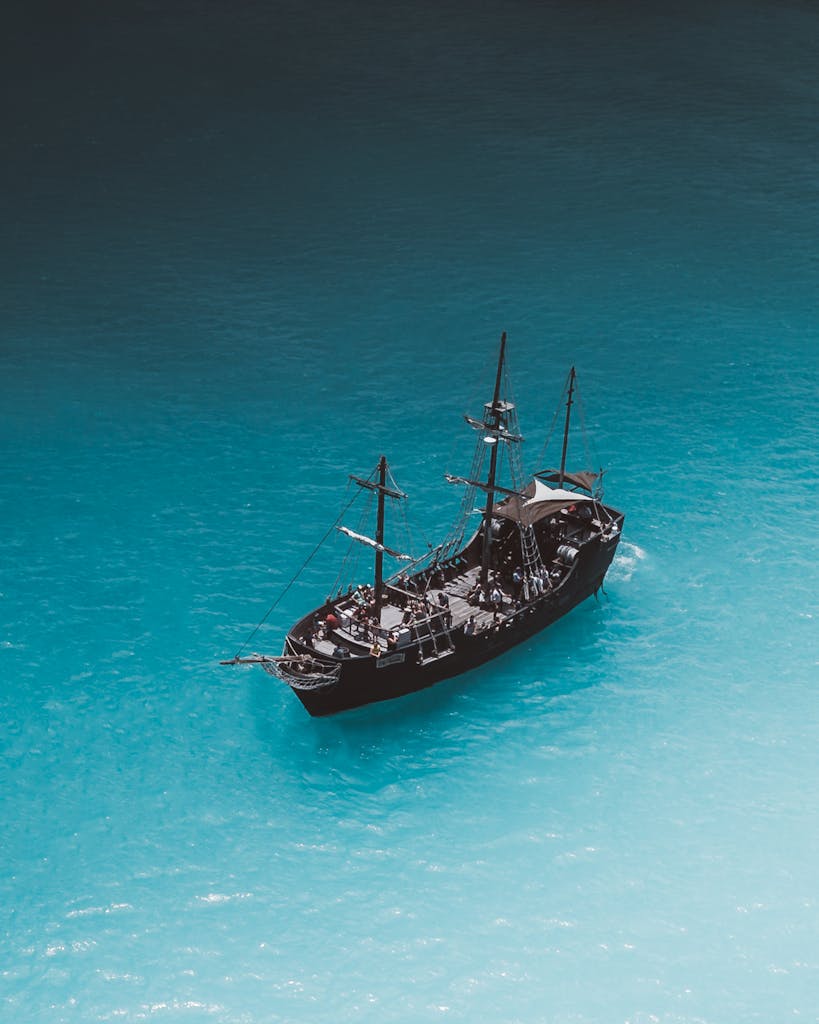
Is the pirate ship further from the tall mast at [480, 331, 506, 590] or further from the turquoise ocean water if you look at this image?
the turquoise ocean water

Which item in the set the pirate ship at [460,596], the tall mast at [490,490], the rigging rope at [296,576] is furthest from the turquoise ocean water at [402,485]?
the tall mast at [490,490]

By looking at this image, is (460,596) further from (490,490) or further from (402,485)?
(402,485)

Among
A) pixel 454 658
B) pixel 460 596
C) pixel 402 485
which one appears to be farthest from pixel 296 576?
pixel 454 658

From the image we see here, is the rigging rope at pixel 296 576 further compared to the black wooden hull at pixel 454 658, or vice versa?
the rigging rope at pixel 296 576

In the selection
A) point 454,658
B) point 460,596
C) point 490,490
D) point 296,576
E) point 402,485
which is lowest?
point 454,658

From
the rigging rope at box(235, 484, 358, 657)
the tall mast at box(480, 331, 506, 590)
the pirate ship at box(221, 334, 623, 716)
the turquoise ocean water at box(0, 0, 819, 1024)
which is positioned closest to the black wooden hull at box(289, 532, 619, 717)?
the pirate ship at box(221, 334, 623, 716)

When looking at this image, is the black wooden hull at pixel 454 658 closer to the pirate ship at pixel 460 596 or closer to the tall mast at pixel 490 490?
the pirate ship at pixel 460 596

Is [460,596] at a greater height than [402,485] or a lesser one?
lesser
